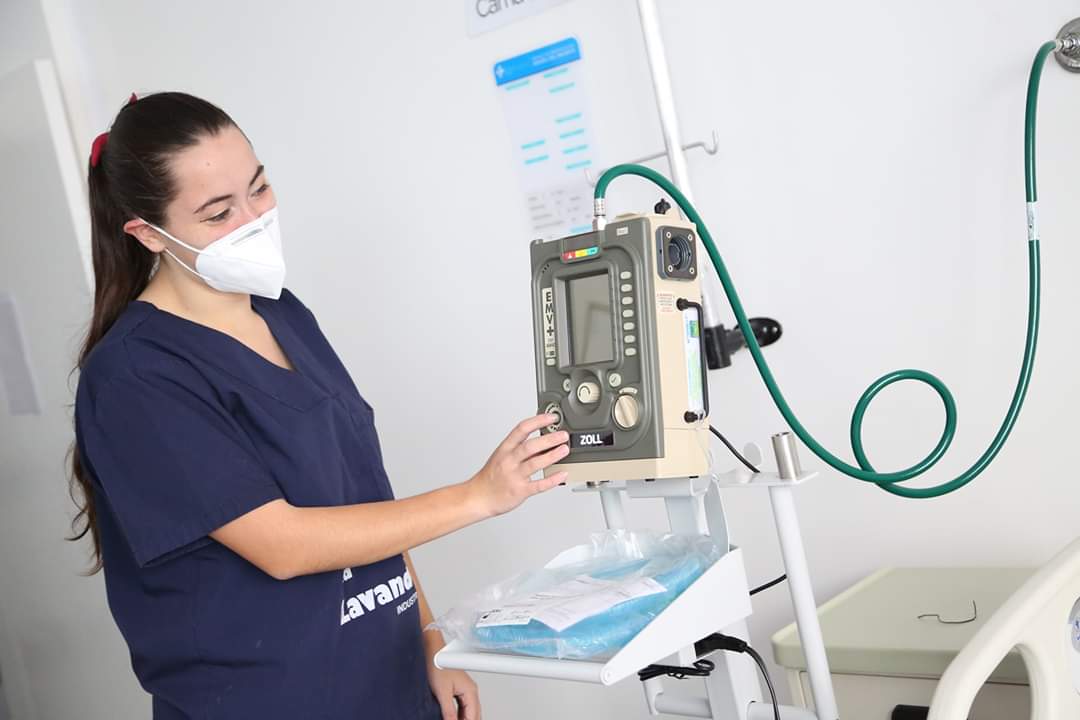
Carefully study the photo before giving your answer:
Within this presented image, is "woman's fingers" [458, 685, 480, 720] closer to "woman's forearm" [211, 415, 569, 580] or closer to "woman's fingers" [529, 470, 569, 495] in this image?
"woman's forearm" [211, 415, 569, 580]

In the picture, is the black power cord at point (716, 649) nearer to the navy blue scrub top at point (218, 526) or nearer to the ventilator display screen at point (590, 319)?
the ventilator display screen at point (590, 319)

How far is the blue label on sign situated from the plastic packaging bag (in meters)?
1.02

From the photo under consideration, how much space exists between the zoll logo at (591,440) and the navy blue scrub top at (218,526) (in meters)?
0.36

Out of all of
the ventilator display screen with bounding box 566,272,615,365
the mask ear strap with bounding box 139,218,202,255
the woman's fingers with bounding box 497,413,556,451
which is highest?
the mask ear strap with bounding box 139,218,202,255

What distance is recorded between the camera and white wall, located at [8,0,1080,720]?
154 centimetres

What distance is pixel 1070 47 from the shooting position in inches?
56.0

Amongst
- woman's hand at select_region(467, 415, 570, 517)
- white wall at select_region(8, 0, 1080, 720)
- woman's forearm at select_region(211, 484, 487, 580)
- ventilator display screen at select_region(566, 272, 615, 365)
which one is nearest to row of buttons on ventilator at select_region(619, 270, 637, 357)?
ventilator display screen at select_region(566, 272, 615, 365)

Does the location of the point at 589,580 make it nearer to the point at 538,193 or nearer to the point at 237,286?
the point at 237,286

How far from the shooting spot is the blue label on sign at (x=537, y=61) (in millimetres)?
1894

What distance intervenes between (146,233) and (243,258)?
13cm

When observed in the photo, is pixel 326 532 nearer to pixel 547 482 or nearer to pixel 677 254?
pixel 547 482

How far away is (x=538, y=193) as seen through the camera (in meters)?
1.99

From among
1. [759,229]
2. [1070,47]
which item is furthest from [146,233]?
[1070,47]

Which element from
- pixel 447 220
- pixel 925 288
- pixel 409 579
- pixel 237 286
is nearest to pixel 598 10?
pixel 447 220
